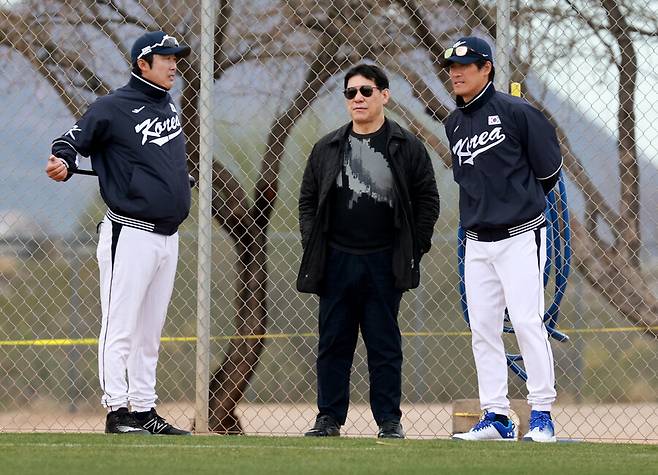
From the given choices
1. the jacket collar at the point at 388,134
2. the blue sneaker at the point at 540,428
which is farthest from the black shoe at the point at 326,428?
the jacket collar at the point at 388,134

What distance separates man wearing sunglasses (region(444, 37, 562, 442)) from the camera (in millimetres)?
5582

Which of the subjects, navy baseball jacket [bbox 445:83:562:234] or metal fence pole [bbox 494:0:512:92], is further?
metal fence pole [bbox 494:0:512:92]

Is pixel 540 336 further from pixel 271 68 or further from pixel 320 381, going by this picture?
pixel 271 68

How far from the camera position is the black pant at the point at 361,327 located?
589cm

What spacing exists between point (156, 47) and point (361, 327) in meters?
1.60

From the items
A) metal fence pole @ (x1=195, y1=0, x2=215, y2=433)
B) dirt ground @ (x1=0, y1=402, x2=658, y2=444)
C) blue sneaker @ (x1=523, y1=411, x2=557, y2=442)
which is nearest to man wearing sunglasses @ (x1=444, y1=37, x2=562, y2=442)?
blue sneaker @ (x1=523, y1=411, x2=557, y2=442)

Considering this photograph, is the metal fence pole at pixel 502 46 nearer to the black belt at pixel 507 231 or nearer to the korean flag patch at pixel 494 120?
the korean flag patch at pixel 494 120

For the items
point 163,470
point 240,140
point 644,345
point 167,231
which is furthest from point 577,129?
point 163,470

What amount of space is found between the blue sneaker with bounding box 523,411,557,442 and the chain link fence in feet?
7.44

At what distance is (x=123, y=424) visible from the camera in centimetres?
573

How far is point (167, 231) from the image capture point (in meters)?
5.83

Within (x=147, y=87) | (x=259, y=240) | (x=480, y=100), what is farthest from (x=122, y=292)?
(x=259, y=240)

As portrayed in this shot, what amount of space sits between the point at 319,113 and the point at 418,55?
28.2 inches

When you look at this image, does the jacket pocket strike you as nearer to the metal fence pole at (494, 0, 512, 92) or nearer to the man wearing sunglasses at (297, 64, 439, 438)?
the man wearing sunglasses at (297, 64, 439, 438)
